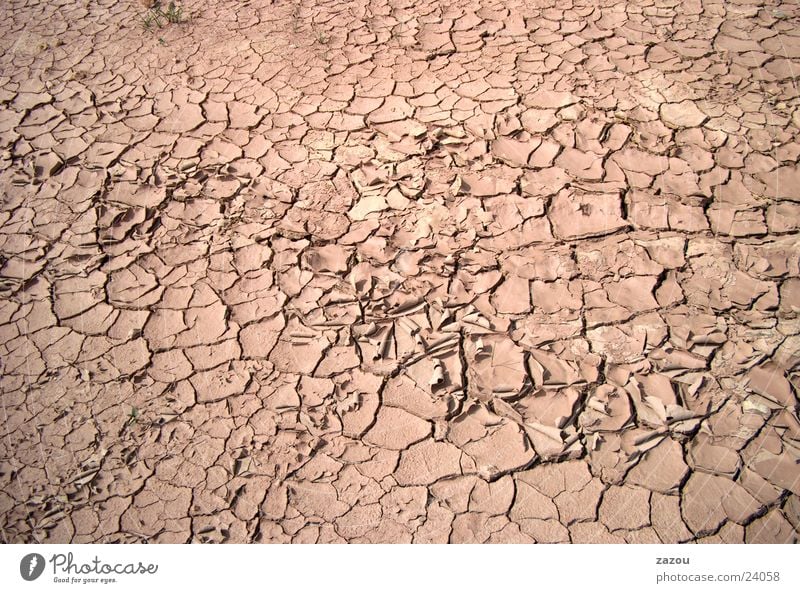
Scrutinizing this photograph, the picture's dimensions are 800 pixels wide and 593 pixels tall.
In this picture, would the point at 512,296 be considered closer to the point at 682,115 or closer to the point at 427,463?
the point at 427,463

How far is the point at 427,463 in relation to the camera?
1.90 m

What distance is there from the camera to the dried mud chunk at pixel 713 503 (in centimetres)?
171

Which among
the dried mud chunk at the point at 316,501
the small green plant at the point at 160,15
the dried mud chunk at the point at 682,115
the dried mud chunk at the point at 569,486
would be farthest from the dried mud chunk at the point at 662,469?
the small green plant at the point at 160,15

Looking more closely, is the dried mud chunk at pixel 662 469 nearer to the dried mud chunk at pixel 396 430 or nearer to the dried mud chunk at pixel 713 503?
the dried mud chunk at pixel 713 503

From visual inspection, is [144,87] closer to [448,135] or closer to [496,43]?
[448,135]

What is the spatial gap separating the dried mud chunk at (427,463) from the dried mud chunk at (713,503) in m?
0.65

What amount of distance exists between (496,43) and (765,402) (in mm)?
2274

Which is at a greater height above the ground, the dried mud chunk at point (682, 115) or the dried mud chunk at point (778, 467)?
the dried mud chunk at point (682, 115)

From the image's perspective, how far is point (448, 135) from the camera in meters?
2.83

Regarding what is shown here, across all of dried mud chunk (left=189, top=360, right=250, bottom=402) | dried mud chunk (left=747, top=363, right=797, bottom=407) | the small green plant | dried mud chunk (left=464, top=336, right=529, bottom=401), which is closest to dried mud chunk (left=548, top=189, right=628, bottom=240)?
dried mud chunk (left=464, top=336, right=529, bottom=401)
